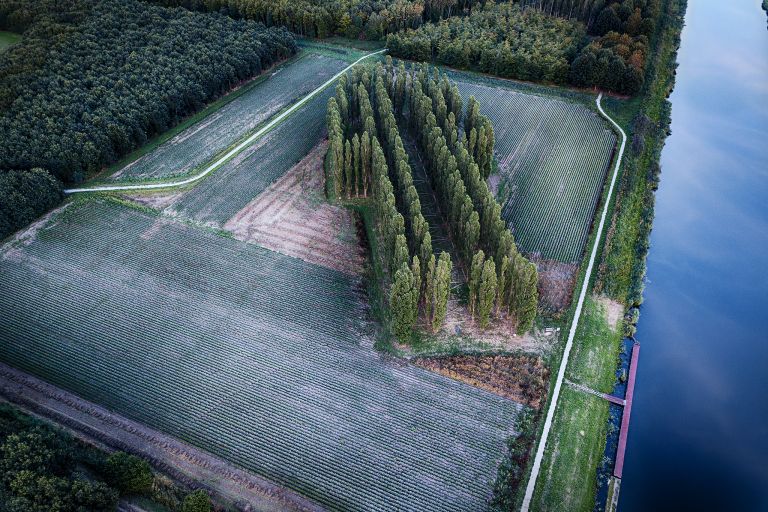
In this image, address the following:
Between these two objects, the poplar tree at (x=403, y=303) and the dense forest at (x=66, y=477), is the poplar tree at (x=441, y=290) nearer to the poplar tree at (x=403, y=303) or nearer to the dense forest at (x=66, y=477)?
the poplar tree at (x=403, y=303)

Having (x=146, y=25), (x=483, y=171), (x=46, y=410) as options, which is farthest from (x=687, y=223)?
(x=146, y=25)

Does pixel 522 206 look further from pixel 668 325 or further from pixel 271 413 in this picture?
pixel 271 413

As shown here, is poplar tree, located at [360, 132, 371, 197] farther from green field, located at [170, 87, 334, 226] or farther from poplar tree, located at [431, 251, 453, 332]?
poplar tree, located at [431, 251, 453, 332]

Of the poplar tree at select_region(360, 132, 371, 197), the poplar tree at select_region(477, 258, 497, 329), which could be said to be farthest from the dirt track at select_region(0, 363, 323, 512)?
the poplar tree at select_region(360, 132, 371, 197)

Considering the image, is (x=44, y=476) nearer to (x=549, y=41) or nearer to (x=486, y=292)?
(x=486, y=292)

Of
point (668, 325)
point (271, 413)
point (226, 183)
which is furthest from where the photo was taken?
point (226, 183)

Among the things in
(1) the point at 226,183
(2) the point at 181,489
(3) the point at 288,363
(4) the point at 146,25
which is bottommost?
(2) the point at 181,489

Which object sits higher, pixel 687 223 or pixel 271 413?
pixel 687 223
